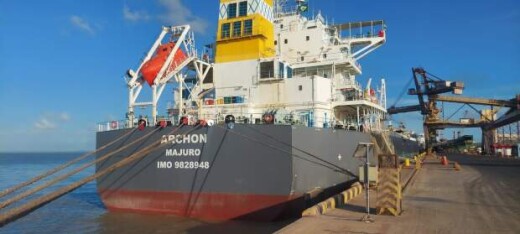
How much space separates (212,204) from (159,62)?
289 inches

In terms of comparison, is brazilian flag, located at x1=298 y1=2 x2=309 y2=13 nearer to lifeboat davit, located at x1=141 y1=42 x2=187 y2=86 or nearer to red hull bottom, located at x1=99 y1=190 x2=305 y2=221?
lifeboat davit, located at x1=141 y1=42 x2=187 y2=86

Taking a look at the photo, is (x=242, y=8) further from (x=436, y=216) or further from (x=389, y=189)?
(x=436, y=216)

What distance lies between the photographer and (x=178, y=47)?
18922mm

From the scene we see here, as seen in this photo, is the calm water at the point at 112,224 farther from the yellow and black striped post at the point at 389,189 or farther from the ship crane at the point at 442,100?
the ship crane at the point at 442,100

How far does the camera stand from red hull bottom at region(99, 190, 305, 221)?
14.0m

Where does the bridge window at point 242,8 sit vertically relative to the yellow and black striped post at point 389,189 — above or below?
above

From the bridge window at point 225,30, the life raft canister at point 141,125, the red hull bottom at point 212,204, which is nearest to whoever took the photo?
the red hull bottom at point 212,204

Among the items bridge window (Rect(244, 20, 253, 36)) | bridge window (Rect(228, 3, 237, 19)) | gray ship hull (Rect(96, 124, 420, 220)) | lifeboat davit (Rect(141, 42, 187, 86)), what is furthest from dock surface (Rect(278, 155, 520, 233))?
bridge window (Rect(228, 3, 237, 19))

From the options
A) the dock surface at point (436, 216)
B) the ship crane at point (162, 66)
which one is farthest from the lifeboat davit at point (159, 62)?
the dock surface at point (436, 216)

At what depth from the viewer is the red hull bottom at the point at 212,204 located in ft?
45.9

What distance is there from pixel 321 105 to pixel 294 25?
7464 mm

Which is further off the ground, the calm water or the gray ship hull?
the gray ship hull

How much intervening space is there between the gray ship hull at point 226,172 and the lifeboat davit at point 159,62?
3.27 meters

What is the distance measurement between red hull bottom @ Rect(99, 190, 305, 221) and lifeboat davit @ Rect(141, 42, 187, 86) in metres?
5.15
